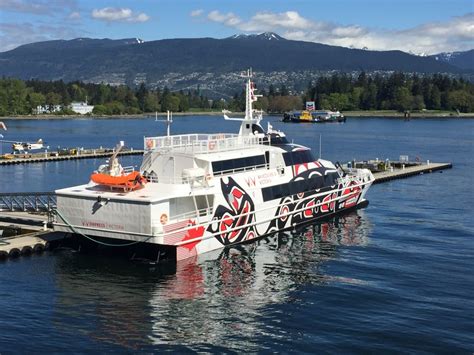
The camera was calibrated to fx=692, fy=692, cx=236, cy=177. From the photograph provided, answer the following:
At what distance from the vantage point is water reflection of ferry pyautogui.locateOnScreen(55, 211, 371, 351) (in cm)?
2544

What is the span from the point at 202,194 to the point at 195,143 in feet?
16.7

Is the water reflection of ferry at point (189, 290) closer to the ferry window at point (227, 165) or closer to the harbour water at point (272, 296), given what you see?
the harbour water at point (272, 296)

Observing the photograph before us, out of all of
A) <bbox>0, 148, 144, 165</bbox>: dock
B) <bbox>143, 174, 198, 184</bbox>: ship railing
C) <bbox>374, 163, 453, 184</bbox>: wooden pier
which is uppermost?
<bbox>143, 174, 198, 184</bbox>: ship railing

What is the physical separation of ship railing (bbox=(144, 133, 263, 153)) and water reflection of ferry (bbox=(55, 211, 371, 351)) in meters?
5.80

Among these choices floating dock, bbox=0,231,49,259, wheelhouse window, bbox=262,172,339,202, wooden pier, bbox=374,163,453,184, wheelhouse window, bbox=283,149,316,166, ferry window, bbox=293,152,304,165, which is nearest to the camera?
floating dock, bbox=0,231,49,259

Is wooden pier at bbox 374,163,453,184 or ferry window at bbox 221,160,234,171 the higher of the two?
ferry window at bbox 221,160,234,171

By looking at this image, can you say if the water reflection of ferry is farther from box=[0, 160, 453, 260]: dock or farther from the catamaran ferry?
box=[0, 160, 453, 260]: dock

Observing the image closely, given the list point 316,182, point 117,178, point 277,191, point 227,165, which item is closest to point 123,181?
point 117,178

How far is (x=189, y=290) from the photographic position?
3014 centimetres

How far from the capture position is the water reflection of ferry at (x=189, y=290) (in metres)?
25.4

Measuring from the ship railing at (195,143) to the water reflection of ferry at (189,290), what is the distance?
580 centimetres

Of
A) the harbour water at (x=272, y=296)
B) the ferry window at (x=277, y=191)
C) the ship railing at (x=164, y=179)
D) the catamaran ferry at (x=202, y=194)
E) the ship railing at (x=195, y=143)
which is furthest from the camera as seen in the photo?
the ferry window at (x=277, y=191)

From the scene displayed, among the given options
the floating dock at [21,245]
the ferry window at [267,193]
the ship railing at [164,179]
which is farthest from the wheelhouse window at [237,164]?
the floating dock at [21,245]

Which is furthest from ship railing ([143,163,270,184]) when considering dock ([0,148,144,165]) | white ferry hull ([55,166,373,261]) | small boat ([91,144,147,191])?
dock ([0,148,144,165])
